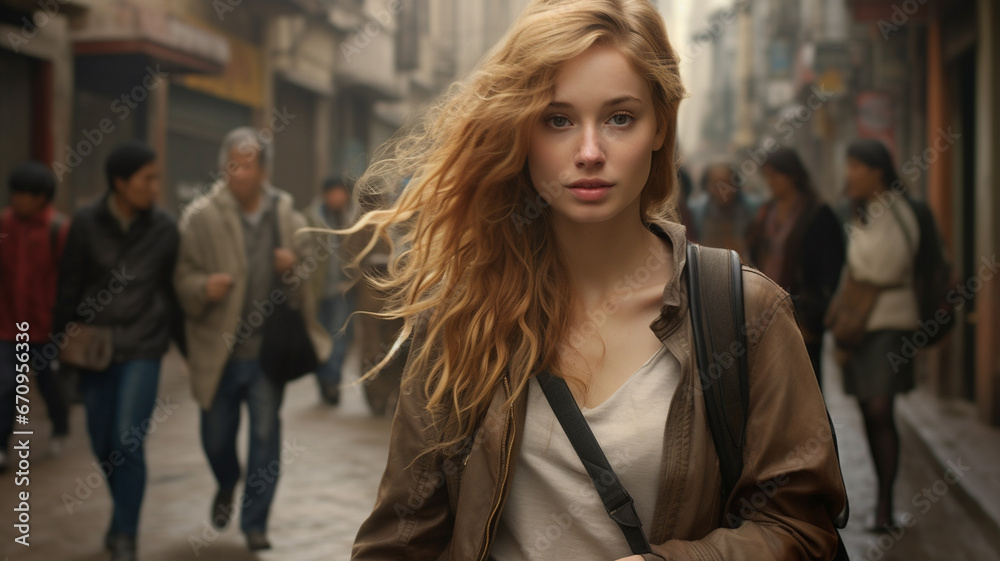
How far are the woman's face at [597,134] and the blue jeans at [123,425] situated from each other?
3.92 meters

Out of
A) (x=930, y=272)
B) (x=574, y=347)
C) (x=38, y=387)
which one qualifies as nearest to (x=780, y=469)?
(x=574, y=347)

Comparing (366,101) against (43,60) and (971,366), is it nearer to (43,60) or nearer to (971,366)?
(43,60)

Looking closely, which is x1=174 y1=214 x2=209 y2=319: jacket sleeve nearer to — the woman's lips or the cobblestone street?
the cobblestone street

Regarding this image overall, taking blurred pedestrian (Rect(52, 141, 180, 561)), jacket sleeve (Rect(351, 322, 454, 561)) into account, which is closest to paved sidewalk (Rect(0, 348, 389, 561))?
blurred pedestrian (Rect(52, 141, 180, 561))

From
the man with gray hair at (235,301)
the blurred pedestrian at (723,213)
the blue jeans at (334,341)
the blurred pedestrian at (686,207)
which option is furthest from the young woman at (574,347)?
the blue jeans at (334,341)

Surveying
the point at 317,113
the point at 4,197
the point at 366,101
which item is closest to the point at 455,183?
the point at 4,197

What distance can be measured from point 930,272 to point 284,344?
3418mm

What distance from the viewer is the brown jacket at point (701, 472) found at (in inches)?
72.7

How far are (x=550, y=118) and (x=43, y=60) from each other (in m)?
12.0

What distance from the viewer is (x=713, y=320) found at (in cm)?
193

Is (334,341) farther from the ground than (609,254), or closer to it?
closer to it

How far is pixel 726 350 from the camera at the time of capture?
191cm

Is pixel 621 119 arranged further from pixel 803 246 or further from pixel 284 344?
pixel 803 246

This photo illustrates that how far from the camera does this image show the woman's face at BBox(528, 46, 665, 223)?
200 cm
